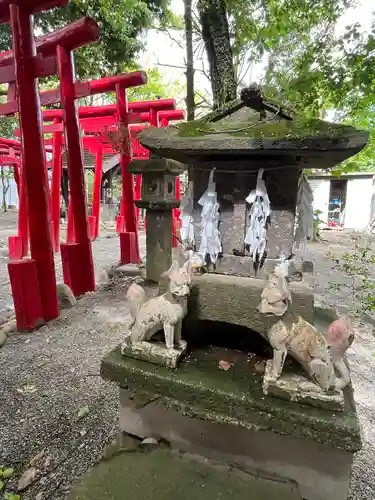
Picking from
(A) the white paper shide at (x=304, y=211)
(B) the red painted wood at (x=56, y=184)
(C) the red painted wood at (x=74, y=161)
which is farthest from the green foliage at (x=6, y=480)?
(B) the red painted wood at (x=56, y=184)

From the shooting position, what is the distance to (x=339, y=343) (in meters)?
1.63

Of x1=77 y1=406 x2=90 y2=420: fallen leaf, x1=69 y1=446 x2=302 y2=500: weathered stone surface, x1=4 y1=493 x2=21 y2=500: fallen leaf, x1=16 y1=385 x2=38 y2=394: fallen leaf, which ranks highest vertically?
x1=69 y1=446 x2=302 y2=500: weathered stone surface

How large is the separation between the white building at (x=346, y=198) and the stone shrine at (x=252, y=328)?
14.3 metres

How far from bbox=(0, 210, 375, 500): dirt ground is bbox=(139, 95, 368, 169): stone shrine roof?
2.06 meters

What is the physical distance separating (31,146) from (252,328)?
11.8 feet

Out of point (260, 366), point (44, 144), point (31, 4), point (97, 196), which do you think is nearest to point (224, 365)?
point (260, 366)

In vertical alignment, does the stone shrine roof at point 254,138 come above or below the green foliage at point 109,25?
below

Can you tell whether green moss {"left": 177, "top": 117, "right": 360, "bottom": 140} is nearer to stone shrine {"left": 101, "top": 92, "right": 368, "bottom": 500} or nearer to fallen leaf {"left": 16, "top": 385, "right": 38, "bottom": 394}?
stone shrine {"left": 101, "top": 92, "right": 368, "bottom": 500}

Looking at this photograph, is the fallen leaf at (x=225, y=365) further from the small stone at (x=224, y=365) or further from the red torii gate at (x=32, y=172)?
the red torii gate at (x=32, y=172)

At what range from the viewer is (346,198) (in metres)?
16.0

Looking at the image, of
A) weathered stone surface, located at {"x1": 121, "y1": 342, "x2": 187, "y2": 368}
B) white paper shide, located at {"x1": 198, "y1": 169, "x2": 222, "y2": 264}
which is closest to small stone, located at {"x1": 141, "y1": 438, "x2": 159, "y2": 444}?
weathered stone surface, located at {"x1": 121, "y1": 342, "x2": 187, "y2": 368}

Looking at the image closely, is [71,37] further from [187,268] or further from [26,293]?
[187,268]

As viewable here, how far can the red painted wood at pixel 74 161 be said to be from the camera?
4922 millimetres

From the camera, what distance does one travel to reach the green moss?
1.63 m
